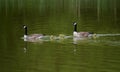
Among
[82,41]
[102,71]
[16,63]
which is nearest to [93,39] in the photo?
[82,41]

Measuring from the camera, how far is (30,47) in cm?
3288

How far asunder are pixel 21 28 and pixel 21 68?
2155cm

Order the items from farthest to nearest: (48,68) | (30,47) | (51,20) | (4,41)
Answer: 1. (51,20)
2. (4,41)
3. (30,47)
4. (48,68)

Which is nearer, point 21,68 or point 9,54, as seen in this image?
point 21,68

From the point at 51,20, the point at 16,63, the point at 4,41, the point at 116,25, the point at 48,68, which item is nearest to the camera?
the point at 48,68

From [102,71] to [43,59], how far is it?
5.41m

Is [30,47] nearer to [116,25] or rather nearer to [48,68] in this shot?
[48,68]

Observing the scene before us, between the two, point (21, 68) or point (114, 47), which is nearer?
point (21, 68)

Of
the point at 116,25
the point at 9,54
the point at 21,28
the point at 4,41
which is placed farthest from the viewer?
the point at 21,28

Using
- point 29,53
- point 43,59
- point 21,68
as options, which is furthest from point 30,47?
point 21,68

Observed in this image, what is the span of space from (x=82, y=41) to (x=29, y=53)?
221 inches

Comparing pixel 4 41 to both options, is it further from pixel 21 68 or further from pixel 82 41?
pixel 21 68

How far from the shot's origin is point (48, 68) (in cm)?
2433

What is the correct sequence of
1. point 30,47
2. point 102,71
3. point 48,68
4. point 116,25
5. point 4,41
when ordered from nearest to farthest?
1. point 102,71
2. point 48,68
3. point 30,47
4. point 4,41
5. point 116,25
